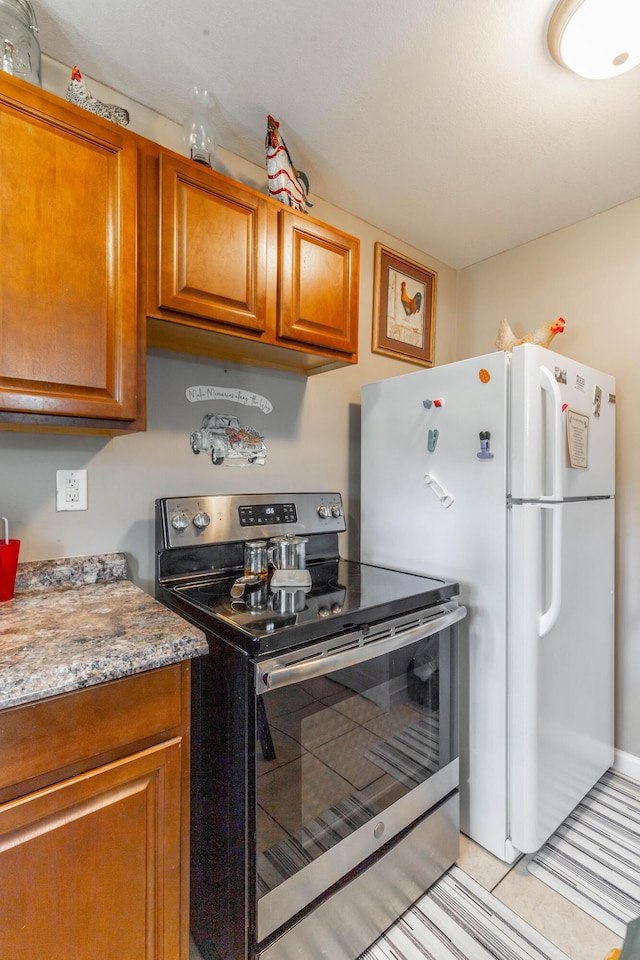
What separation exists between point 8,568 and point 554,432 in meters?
1.63

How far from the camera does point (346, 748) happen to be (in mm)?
1198

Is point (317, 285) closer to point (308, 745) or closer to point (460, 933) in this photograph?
point (308, 745)

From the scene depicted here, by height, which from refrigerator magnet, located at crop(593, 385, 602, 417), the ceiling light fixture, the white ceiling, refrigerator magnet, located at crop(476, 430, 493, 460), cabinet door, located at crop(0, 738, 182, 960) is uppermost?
the white ceiling

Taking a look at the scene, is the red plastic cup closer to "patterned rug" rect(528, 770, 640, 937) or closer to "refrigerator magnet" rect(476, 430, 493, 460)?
"refrigerator magnet" rect(476, 430, 493, 460)

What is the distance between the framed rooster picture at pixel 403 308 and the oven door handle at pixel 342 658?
1.41 metres

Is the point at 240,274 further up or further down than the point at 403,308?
further down

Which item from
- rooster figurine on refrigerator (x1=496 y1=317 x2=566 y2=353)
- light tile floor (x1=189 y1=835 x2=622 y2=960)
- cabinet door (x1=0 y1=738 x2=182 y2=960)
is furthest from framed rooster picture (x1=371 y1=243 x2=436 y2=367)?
light tile floor (x1=189 y1=835 x2=622 y2=960)

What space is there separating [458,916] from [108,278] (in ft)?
6.70

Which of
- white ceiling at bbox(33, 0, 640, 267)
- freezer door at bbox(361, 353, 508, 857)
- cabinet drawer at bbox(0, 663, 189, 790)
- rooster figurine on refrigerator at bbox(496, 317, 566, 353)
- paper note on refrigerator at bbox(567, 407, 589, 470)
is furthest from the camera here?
rooster figurine on refrigerator at bbox(496, 317, 566, 353)

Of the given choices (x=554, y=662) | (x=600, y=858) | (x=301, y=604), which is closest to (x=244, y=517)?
(x=301, y=604)

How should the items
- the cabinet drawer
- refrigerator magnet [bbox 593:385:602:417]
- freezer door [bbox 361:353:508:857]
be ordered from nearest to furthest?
the cabinet drawer → freezer door [bbox 361:353:508:857] → refrigerator magnet [bbox 593:385:602:417]

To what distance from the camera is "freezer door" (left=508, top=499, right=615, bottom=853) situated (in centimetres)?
145

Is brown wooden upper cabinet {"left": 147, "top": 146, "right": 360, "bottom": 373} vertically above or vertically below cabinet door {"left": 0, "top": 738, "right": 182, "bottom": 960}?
above

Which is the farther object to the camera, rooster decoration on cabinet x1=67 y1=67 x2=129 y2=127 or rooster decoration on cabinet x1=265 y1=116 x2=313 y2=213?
rooster decoration on cabinet x1=265 y1=116 x2=313 y2=213
